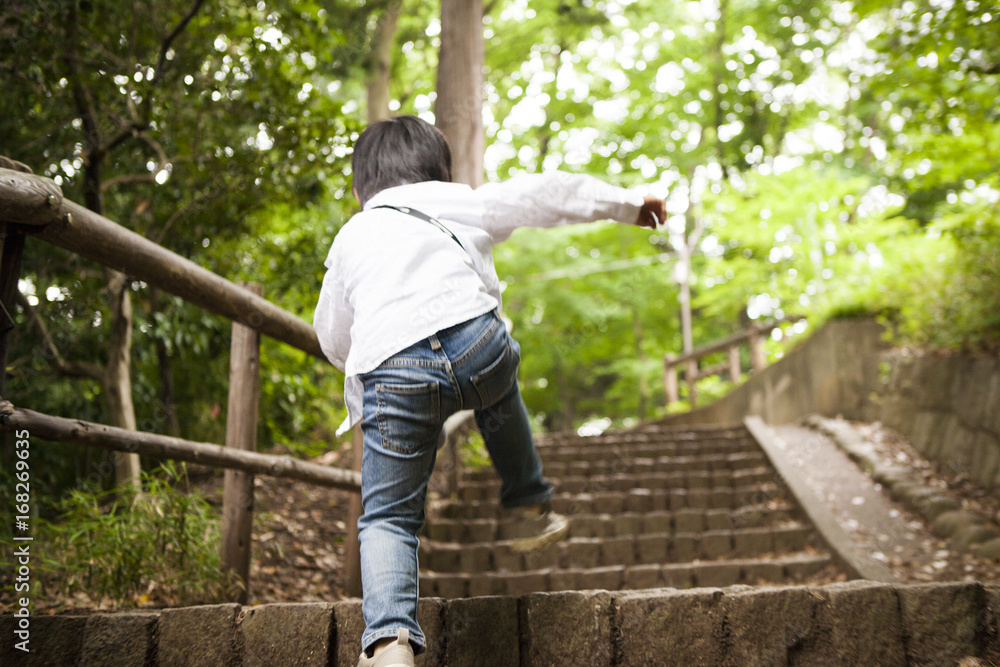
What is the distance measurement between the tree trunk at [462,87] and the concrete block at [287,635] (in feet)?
11.1

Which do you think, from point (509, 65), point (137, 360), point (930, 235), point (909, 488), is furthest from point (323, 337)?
point (509, 65)

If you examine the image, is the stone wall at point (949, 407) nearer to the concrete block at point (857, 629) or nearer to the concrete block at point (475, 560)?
the concrete block at point (475, 560)

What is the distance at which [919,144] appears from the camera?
15.9 feet

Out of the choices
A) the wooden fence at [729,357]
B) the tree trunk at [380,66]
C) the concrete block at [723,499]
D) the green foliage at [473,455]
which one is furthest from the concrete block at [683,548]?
the tree trunk at [380,66]

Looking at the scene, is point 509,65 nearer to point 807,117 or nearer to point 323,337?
point 807,117

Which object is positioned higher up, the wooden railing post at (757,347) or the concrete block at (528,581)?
the wooden railing post at (757,347)

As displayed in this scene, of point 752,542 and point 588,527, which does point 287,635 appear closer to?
point 588,527

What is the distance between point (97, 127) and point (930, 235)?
802 centimetres

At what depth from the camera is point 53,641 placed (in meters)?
1.42

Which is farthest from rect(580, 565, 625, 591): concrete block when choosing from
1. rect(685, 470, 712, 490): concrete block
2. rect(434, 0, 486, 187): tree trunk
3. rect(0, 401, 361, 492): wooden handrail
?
rect(434, 0, 486, 187): tree trunk

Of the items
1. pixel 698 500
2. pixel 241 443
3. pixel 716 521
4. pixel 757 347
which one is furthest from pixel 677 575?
pixel 757 347

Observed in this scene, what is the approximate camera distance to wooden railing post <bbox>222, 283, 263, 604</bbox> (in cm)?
215

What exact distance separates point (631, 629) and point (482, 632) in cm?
34

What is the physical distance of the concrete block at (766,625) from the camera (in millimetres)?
1517
